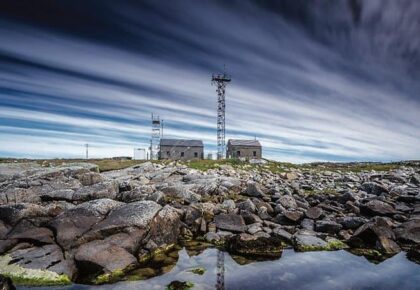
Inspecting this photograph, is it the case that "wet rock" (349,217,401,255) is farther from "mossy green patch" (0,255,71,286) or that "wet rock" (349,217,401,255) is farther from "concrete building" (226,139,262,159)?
"concrete building" (226,139,262,159)

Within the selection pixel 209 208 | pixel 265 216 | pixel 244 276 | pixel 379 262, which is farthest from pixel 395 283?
pixel 209 208

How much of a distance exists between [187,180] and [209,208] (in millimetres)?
11083

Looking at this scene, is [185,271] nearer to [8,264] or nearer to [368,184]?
[8,264]

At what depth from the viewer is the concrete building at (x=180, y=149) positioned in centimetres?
7219

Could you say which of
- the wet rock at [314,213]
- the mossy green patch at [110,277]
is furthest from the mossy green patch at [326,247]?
the mossy green patch at [110,277]

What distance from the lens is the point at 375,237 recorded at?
14188 millimetres

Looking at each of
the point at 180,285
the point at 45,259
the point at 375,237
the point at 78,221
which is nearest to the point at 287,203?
the point at 375,237

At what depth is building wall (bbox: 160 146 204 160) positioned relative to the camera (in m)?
72.0

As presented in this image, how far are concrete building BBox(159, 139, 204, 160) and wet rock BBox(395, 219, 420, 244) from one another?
58651 mm

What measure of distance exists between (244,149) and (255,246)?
63.6 m

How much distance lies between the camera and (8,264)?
10953mm

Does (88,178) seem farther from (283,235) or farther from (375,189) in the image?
(375,189)

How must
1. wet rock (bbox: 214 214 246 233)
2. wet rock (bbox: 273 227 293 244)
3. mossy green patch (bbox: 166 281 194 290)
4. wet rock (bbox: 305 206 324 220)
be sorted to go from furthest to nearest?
wet rock (bbox: 305 206 324 220) → wet rock (bbox: 214 214 246 233) → wet rock (bbox: 273 227 293 244) → mossy green patch (bbox: 166 281 194 290)

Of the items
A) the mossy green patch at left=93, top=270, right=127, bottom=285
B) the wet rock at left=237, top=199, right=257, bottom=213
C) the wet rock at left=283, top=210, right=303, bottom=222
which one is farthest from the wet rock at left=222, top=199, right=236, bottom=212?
the mossy green patch at left=93, top=270, right=127, bottom=285
